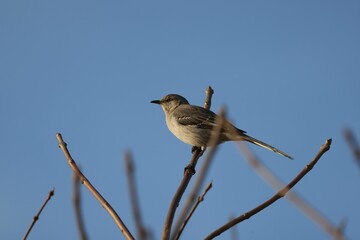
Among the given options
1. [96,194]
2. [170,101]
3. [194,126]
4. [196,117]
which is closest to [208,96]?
[194,126]

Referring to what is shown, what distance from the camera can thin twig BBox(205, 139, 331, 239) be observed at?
251 centimetres

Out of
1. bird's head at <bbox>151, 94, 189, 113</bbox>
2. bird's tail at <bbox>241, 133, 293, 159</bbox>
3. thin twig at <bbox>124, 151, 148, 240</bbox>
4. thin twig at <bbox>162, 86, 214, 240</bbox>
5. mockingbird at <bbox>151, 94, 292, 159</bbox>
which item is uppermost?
bird's head at <bbox>151, 94, 189, 113</bbox>

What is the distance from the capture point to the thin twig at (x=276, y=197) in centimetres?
251

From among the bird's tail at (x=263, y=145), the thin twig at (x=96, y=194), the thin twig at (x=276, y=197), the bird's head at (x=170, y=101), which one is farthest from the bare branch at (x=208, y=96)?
the thin twig at (x=276, y=197)

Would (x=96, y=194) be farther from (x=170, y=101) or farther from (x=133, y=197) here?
(x=170, y=101)

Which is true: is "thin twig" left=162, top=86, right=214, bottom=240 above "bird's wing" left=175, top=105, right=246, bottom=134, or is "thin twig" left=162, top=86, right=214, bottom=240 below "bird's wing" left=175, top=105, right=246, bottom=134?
below

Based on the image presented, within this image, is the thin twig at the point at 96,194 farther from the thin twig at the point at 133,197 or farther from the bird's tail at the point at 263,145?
the bird's tail at the point at 263,145

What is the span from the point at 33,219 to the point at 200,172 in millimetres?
2530

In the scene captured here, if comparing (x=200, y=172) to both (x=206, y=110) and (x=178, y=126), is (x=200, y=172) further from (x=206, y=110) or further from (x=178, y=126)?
(x=178, y=126)

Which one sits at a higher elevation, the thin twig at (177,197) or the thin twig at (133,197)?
the thin twig at (177,197)

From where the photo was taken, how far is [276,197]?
8.71ft

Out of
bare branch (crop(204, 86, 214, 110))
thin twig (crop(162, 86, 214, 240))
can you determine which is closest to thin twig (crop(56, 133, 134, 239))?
thin twig (crop(162, 86, 214, 240))

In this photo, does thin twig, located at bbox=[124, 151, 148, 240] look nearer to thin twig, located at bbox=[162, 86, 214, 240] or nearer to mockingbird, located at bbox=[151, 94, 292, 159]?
thin twig, located at bbox=[162, 86, 214, 240]

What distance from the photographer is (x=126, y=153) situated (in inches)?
59.6
